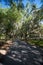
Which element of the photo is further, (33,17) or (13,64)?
(33,17)

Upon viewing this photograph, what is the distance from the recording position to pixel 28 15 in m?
37.6

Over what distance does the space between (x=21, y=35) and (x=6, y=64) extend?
101ft

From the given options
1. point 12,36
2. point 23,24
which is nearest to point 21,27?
point 23,24

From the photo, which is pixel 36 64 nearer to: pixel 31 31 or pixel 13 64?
pixel 13 64

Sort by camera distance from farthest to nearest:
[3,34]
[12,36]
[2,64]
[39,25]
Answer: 1. [39,25]
2. [12,36]
3. [3,34]
4. [2,64]

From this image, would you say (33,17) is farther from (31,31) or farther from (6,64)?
(6,64)

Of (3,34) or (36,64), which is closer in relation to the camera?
(36,64)

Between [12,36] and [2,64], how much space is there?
2938 cm

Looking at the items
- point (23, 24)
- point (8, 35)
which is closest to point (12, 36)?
point (8, 35)

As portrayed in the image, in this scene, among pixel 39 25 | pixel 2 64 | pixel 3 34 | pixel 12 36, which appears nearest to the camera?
pixel 2 64

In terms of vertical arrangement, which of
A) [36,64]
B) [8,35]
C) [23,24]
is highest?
[23,24]

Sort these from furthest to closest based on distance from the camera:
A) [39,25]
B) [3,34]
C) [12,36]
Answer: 1. [39,25]
2. [12,36]
3. [3,34]

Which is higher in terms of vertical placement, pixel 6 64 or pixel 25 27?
pixel 25 27

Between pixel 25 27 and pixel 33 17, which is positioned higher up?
pixel 33 17
